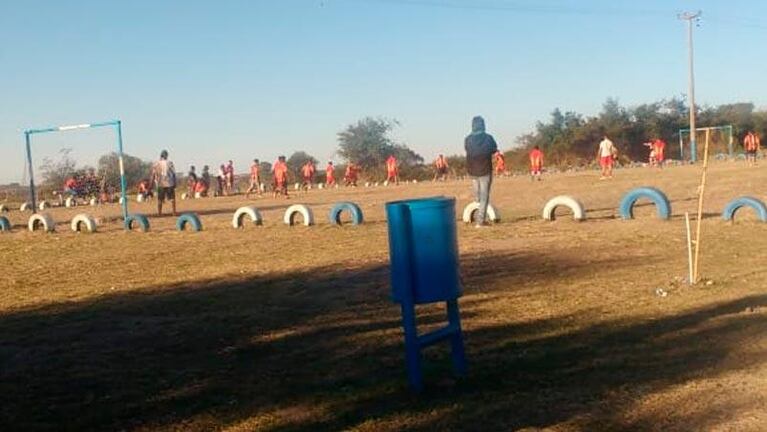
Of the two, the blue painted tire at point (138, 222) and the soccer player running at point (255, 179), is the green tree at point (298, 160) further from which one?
the blue painted tire at point (138, 222)

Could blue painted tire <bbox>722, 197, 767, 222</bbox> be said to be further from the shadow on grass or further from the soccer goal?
the soccer goal

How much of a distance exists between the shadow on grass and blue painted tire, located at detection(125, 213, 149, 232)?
1136 cm

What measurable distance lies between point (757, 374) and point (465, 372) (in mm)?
1791

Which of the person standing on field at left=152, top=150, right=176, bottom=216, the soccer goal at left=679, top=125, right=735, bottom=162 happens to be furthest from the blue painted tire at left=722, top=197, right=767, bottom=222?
the soccer goal at left=679, top=125, right=735, bottom=162

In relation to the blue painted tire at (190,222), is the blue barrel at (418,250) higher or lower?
higher

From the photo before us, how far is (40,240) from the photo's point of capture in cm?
2006

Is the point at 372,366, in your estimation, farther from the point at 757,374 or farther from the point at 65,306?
the point at 65,306

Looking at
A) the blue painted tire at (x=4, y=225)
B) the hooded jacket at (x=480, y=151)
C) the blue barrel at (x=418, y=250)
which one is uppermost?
the hooded jacket at (x=480, y=151)

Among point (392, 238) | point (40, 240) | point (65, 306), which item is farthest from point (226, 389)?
point (40, 240)

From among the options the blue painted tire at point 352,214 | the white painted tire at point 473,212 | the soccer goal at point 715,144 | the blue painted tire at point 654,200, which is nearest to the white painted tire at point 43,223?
the blue painted tire at point 352,214

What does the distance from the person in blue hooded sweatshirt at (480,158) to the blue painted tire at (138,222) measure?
810cm

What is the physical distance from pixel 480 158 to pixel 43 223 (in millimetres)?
12032

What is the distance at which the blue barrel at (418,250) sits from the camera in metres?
5.70

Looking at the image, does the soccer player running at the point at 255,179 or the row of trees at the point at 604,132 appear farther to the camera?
the row of trees at the point at 604,132
